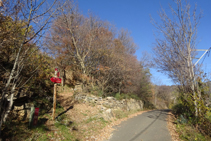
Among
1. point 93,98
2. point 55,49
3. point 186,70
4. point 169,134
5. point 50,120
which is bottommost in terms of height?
point 169,134

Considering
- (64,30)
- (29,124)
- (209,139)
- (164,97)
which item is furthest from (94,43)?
(164,97)

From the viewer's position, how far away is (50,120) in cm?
663

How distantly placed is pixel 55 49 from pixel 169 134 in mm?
13001

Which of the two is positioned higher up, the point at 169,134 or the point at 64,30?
the point at 64,30

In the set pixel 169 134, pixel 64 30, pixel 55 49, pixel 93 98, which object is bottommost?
pixel 169 134

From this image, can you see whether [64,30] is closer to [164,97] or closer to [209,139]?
[209,139]

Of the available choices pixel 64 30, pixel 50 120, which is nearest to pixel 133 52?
pixel 64 30

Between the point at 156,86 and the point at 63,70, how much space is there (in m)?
33.8

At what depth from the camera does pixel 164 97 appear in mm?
44000

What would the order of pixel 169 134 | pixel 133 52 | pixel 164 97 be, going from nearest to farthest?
pixel 169 134, pixel 133 52, pixel 164 97

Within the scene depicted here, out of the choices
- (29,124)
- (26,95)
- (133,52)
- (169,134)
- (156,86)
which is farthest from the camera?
(156,86)

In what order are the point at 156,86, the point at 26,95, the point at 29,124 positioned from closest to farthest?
the point at 29,124, the point at 26,95, the point at 156,86

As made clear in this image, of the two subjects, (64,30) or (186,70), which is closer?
(186,70)

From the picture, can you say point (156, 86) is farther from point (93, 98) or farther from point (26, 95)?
point (26, 95)
